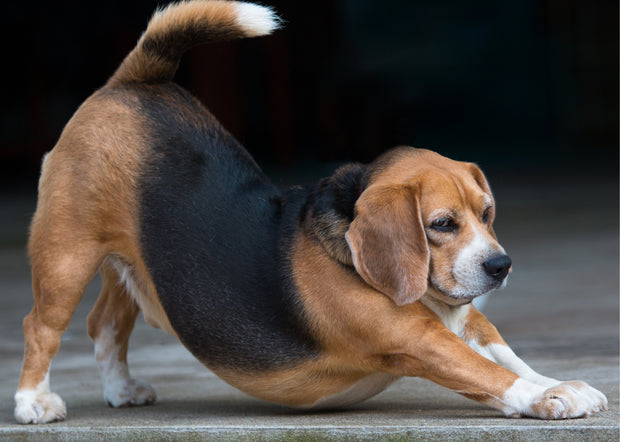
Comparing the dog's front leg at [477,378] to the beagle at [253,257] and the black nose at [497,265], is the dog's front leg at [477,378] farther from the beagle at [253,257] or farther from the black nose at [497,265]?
the black nose at [497,265]

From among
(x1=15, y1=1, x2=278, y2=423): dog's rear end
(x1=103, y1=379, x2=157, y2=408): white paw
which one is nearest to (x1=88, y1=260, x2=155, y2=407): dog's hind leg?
(x1=103, y1=379, x2=157, y2=408): white paw

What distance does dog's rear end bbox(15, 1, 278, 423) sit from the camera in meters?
4.26

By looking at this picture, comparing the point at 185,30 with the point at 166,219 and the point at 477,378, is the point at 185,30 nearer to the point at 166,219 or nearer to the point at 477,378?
the point at 166,219

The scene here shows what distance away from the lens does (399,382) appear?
4887mm

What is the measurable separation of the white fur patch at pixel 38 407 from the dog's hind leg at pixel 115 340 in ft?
1.43

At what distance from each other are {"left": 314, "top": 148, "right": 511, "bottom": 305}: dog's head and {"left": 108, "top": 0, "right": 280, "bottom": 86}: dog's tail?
1.09m

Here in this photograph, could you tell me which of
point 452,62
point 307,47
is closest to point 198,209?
point 307,47

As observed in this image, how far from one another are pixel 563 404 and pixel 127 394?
2157mm

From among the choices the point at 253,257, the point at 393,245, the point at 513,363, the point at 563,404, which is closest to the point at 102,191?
the point at 253,257

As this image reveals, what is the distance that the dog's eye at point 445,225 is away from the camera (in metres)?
3.67

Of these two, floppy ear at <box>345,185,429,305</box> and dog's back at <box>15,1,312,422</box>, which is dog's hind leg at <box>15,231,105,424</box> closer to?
dog's back at <box>15,1,312,422</box>

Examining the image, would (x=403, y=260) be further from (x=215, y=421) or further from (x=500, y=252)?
(x=215, y=421)

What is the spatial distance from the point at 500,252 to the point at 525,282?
425 cm

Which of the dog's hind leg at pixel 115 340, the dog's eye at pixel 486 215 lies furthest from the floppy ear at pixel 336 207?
the dog's hind leg at pixel 115 340
